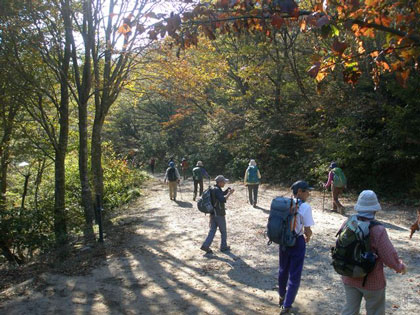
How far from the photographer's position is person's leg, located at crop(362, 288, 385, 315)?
3641 mm

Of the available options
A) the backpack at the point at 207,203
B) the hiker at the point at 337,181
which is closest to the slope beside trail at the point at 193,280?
the backpack at the point at 207,203

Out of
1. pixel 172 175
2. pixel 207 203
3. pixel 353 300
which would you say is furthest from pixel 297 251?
pixel 172 175

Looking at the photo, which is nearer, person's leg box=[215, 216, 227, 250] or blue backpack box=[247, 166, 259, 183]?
person's leg box=[215, 216, 227, 250]

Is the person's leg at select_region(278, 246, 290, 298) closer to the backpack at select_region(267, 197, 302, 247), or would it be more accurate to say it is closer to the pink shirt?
the backpack at select_region(267, 197, 302, 247)

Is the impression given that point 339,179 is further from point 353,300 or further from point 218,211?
point 353,300

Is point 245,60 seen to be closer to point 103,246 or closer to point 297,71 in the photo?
point 297,71

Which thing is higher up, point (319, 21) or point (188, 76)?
point (188, 76)

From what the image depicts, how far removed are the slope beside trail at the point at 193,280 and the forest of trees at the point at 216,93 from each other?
2.58 metres

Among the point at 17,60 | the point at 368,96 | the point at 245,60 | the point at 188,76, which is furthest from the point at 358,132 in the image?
the point at 17,60

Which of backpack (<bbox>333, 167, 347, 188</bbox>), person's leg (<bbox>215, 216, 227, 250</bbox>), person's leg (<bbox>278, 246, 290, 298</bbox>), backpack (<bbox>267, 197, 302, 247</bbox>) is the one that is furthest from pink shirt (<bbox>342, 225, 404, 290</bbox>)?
backpack (<bbox>333, 167, 347, 188</bbox>)

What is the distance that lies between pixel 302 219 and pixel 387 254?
143 centimetres

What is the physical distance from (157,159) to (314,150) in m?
21.0

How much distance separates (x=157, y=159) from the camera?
37.3 meters

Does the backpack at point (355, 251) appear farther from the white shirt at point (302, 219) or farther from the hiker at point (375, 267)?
the white shirt at point (302, 219)
